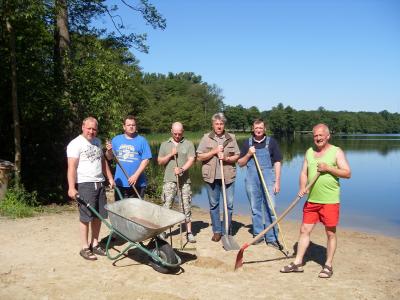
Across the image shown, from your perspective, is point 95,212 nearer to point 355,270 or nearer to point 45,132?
point 355,270

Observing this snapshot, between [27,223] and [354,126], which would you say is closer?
[27,223]

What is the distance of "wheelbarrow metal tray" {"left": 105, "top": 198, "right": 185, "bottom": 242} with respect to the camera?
4336 mm

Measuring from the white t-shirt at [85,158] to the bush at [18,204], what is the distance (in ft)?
10.4

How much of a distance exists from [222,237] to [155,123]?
46.7m

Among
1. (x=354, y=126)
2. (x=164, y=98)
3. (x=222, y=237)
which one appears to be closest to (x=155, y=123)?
(x=164, y=98)

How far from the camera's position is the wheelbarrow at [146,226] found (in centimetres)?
438

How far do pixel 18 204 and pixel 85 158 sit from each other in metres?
3.62

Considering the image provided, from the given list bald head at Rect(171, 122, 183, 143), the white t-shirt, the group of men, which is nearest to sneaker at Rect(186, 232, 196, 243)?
the group of men

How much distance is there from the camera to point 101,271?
15.1ft

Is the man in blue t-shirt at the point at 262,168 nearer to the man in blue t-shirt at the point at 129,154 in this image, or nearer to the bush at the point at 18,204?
the man in blue t-shirt at the point at 129,154

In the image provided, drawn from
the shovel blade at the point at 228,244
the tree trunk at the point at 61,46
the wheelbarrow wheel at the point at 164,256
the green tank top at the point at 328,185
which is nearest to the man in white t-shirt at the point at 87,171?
the wheelbarrow wheel at the point at 164,256

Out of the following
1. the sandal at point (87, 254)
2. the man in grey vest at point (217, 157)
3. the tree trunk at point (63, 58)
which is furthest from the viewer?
the tree trunk at point (63, 58)

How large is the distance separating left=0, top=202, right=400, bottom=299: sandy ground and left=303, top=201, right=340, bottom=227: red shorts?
2.14 feet

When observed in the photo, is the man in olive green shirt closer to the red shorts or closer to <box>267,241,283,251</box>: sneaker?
<box>267,241,283,251</box>: sneaker
